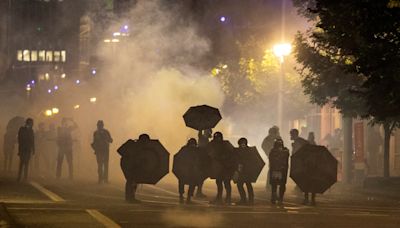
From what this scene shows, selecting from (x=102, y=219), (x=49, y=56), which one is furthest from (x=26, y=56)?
(x=102, y=219)

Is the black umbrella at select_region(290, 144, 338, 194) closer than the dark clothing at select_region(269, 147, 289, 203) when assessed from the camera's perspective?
No

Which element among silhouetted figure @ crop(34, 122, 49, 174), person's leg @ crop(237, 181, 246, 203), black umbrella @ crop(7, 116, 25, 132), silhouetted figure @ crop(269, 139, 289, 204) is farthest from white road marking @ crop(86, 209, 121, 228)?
silhouetted figure @ crop(34, 122, 49, 174)

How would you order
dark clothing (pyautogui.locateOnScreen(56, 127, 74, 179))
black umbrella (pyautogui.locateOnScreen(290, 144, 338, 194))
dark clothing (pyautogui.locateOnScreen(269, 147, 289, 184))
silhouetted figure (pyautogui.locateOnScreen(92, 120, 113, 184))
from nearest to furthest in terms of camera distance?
dark clothing (pyautogui.locateOnScreen(269, 147, 289, 184))
black umbrella (pyautogui.locateOnScreen(290, 144, 338, 194))
silhouetted figure (pyautogui.locateOnScreen(92, 120, 113, 184))
dark clothing (pyautogui.locateOnScreen(56, 127, 74, 179))

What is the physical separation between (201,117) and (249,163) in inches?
118

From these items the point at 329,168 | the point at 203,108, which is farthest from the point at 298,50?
the point at 329,168

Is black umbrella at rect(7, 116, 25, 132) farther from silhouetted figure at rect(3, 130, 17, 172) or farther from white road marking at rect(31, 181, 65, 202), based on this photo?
white road marking at rect(31, 181, 65, 202)

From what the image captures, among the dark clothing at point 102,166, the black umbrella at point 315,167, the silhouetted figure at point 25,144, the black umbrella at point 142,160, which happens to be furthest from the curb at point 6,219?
the silhouetted figure at point 25,144

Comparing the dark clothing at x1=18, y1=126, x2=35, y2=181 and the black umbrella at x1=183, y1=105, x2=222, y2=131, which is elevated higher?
the black umbrella at x1=183, y1=105, x2=222, y2=131

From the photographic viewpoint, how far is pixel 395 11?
51.0 feet

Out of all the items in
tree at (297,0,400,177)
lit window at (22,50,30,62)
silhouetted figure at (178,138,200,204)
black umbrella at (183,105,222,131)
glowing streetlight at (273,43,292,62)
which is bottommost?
silhouetted figure at (178,138,200,204)

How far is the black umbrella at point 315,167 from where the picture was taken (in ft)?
64.9

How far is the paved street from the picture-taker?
13.8 metres

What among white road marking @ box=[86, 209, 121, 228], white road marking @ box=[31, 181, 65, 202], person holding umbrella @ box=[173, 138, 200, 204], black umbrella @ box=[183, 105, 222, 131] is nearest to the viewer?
white road marking @ box=[86, 209, 121, 228]

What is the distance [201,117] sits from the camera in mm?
22281
